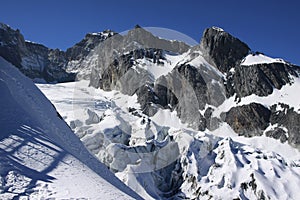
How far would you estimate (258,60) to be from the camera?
9350 cm

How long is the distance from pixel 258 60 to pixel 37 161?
89.3 meters

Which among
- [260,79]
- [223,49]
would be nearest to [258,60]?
[260,79]

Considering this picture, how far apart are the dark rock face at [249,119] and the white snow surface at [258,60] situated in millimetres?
15005

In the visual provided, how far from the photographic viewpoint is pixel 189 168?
48594mm

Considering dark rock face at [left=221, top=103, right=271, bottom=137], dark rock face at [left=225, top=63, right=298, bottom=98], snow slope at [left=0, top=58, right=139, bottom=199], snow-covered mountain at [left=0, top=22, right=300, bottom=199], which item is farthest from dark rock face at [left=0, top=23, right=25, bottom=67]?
snow slope at [left=0, top=58, right=139, bottom=199]

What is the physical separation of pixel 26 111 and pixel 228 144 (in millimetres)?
42219

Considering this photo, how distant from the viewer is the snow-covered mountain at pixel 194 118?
46.6m

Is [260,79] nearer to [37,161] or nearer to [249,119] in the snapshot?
[249,119]

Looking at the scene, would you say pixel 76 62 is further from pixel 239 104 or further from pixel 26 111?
pixel 26 111

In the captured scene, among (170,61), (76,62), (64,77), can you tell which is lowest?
(170,61)

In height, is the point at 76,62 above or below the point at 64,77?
above

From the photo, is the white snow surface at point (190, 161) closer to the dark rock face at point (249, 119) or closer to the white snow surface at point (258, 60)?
the dark rock face at point (249, 119)

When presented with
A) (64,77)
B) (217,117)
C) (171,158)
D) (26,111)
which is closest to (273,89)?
(217,117)

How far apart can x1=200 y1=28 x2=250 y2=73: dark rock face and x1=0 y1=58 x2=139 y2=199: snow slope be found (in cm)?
8767
